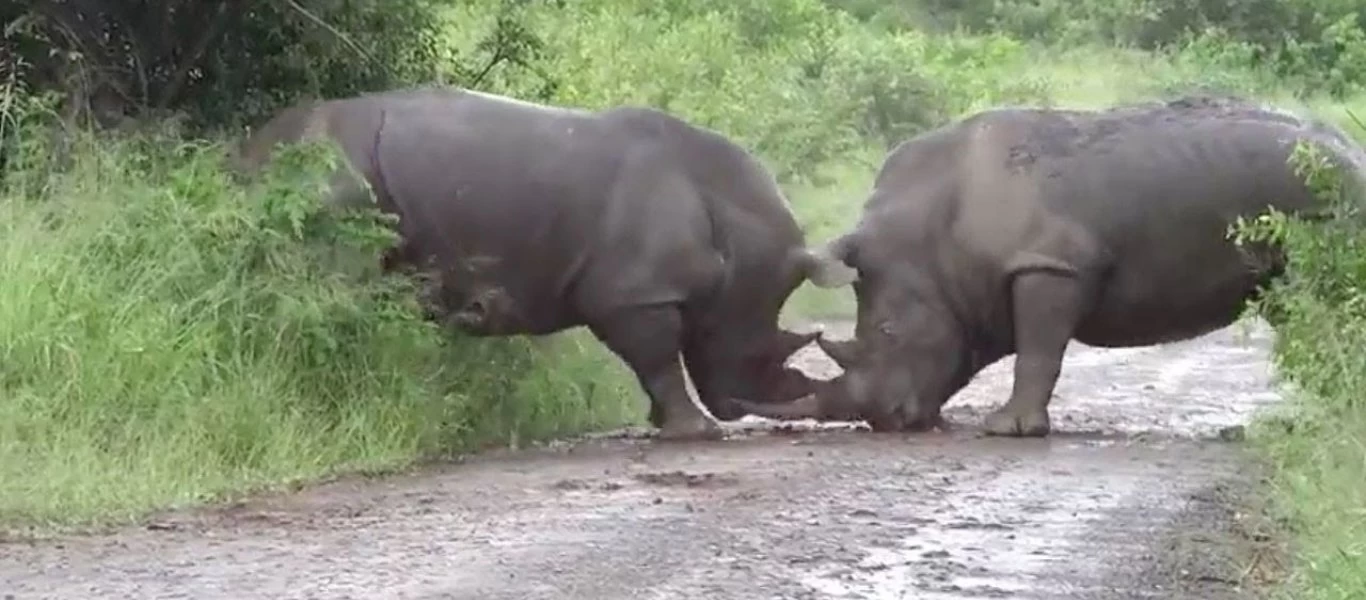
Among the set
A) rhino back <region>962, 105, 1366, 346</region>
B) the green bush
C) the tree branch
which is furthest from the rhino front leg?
the green bush

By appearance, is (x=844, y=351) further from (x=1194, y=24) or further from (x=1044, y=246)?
(x=1194, y=24)

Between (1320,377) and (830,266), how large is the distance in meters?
3.25

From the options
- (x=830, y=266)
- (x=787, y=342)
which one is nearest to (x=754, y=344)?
(x=787, y=342)

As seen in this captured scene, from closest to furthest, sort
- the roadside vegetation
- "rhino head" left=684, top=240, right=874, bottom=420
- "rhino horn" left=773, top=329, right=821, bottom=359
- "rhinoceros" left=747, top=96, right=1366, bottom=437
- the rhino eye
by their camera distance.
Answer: the roadside vegetation
"rhinoceros" left=747, top=96, right=1366, bottom=437
"rhino head" left=684, top=240, right=874, bottom=420
the rhino eye
"rhino horn" left=773, top=329, right=821, bottom=359

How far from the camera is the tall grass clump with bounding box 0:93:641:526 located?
8.57 metres

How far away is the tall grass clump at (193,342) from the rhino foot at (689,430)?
1.94ft

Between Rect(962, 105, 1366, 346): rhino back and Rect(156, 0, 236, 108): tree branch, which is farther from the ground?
Rect(156, 0, 236, 108): tree branch

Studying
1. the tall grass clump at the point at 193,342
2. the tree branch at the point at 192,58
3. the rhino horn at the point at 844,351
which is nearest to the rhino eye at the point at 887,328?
the rhino horn at the point at 844,351

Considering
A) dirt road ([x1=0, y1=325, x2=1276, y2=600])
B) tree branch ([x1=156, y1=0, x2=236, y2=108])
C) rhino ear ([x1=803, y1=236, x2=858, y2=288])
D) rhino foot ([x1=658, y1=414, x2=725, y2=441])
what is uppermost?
tree branch ([x1=156, y1=0, x2=236, y2=108])

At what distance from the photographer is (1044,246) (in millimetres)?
11164

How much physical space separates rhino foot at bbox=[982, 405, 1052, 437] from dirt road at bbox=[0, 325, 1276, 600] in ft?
0.85

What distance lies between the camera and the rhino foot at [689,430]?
1106cm

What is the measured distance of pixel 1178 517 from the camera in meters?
8.14

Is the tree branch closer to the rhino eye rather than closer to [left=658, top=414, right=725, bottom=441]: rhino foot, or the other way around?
[left=658, top=414, right=725, bottom=441]: rhino foot
